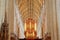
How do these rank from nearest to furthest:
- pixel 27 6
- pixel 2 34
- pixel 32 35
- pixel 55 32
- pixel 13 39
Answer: pixel 2 34, pixel 55 32, pixel 13 39, pixel 32 35, pixel 27 6

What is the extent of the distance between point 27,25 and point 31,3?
321 centimetres

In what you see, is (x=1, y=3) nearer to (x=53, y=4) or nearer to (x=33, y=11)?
(x=53, y=4)

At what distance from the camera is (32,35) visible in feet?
79.5

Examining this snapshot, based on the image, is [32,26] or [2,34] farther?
[32,26]

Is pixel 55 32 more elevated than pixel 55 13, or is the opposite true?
pixel 55 13

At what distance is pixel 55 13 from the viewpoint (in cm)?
1219

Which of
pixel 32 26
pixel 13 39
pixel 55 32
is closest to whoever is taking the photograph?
pixel 55 32

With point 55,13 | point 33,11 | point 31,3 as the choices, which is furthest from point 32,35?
point 55,13

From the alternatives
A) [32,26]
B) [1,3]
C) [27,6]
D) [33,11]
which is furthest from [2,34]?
[33,11]

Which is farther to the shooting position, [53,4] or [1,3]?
[53,4]

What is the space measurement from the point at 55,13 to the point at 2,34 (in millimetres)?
4813

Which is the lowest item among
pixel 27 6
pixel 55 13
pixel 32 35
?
pixel 32 35

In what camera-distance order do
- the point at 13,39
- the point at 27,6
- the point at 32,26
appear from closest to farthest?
the point at 13,39 < the point at 32,26 < the point at 27,6

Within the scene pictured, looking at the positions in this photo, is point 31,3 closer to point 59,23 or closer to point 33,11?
point 33,11
